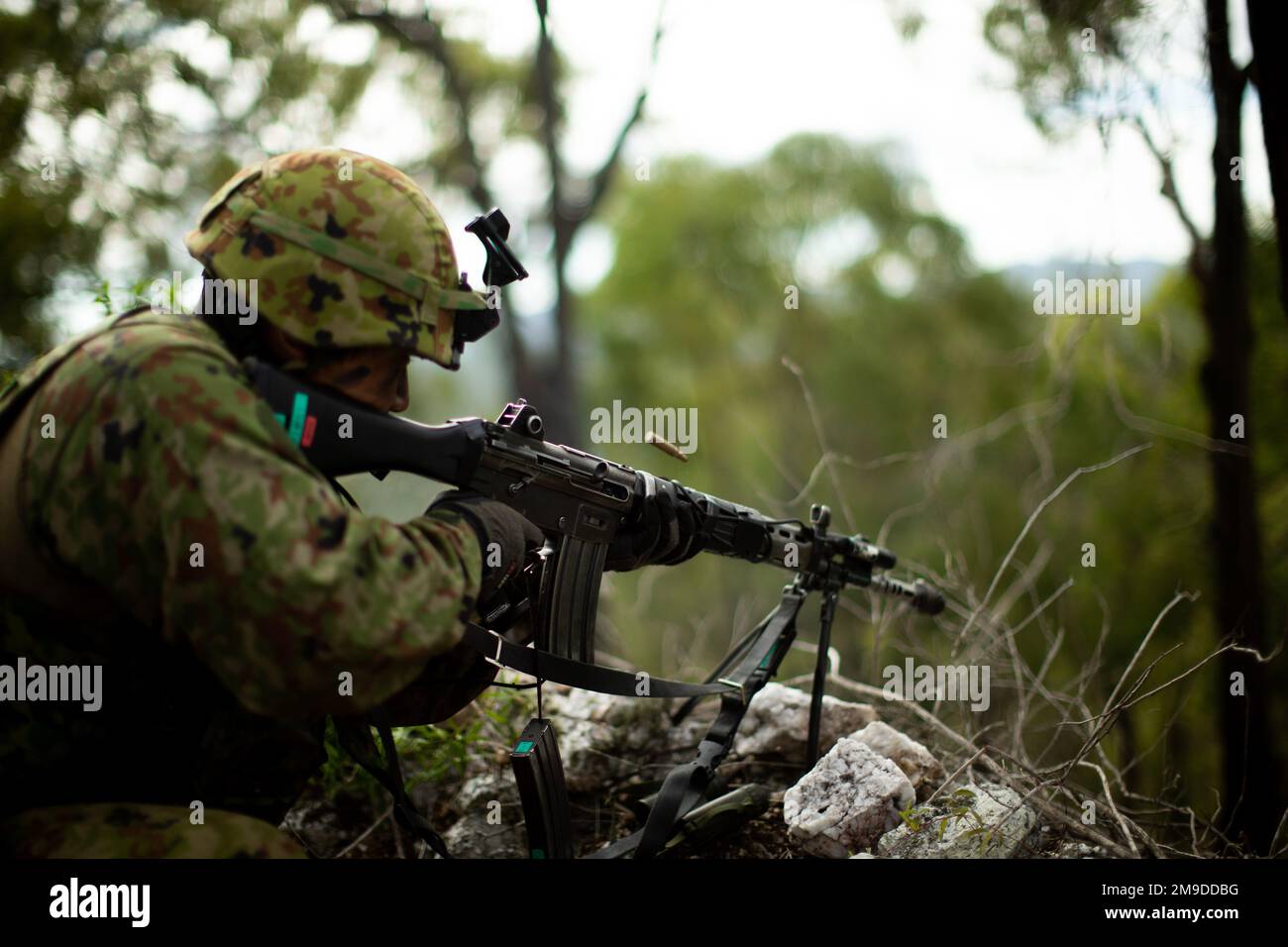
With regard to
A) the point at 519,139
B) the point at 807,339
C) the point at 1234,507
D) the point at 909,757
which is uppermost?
the point at 807,339

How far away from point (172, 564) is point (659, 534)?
151cm

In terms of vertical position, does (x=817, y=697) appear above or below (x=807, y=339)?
below

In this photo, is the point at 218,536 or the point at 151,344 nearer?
the point at 218,536

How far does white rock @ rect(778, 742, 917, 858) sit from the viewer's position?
2.93 m

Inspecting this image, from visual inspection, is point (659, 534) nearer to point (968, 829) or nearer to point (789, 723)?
point (789, 723)

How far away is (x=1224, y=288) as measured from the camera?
18.9 feet

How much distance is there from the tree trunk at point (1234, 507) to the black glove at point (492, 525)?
4.42 metres

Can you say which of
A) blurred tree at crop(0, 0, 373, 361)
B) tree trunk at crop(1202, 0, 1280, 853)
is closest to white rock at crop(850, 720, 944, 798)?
tree trunk at crop(1202, 0, 1280, 853)

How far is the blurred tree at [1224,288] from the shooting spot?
5.01 meters

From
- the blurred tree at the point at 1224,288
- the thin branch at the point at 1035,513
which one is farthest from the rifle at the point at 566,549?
the blurred tree at the point at 1224,288

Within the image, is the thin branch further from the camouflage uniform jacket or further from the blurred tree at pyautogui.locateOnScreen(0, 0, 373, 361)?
the blurred tree at pyautogui.locateOnScreen(0, 0, 373, 361)

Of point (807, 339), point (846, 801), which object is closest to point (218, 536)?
point (846, 801)

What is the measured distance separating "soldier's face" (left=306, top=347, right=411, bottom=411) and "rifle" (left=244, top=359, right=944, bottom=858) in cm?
3
